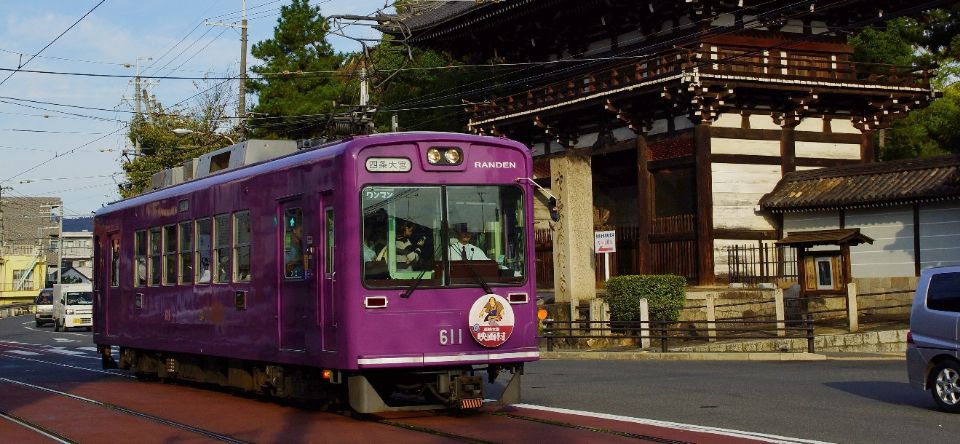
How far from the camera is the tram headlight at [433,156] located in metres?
13.1

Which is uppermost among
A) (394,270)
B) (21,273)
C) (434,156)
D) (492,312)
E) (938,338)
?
(21,273)

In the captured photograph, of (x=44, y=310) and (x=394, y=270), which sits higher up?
(x=394, y=270)

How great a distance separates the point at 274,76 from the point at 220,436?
1743 inches

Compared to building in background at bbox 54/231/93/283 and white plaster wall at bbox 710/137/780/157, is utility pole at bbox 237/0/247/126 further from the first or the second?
building in background at bbox 54/231/93/283

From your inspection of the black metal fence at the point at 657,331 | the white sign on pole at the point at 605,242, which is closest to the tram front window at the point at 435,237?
the black metal fence at the point at 657,331

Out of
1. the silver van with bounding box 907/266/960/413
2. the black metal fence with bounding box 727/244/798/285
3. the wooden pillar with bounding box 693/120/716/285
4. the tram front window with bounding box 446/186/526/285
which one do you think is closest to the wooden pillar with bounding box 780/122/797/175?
the black metal fence with bounding box 727/244/798/285

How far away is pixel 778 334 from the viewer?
27500mm

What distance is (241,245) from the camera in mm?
15711

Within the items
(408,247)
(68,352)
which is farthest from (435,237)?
(68,352)

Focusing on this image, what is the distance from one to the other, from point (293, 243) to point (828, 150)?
24.0 m

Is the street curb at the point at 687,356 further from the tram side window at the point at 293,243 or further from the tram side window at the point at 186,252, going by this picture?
the tram side window at the point at 293,243

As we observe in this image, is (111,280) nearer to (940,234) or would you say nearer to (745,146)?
(745,146)

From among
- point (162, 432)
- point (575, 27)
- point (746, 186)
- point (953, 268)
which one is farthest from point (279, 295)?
point (575, 27)

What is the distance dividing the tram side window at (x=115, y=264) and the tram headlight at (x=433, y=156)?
998 cm
